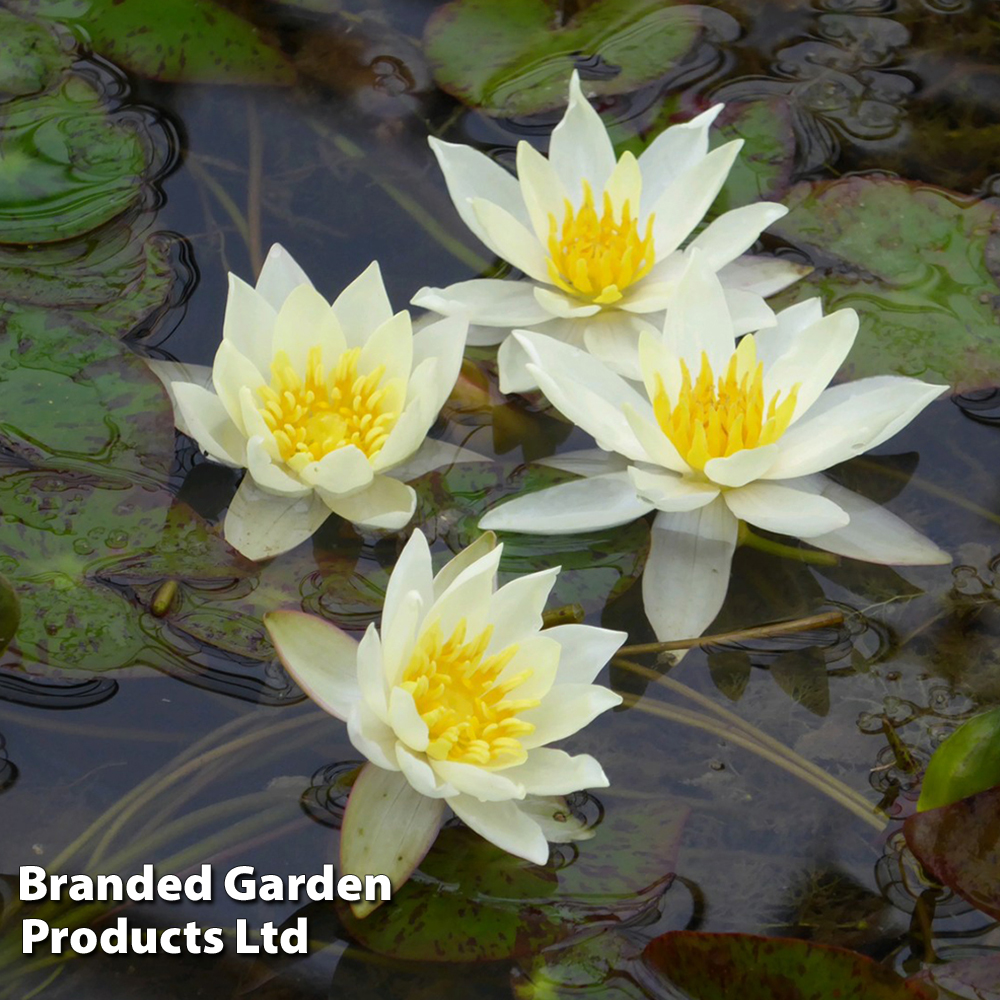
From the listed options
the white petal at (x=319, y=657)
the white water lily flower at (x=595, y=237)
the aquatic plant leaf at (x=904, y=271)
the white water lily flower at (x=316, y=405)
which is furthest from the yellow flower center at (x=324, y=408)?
the aquatic plant leaf at (x=904, y=271)

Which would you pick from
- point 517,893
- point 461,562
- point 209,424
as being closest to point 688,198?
point 461,562

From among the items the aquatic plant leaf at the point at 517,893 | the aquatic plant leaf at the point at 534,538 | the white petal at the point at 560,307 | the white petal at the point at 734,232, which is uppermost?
the white petal at the point at 734,232

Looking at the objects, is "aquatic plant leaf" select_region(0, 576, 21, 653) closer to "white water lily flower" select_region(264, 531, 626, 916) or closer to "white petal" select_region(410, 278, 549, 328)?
"white water lily flower" select_region(264, 531, 626, 916)

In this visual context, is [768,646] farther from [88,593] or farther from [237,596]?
[88,593]

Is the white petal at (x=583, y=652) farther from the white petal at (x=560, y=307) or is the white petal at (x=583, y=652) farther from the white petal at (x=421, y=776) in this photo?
the white petal at (x=560, y=307)

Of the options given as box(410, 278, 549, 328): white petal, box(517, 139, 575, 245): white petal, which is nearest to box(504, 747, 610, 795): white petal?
box(410, 278, 549, 328): white petal

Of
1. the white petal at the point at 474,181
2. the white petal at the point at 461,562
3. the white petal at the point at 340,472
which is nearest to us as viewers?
the white petal at the point at 461,562
